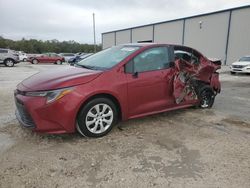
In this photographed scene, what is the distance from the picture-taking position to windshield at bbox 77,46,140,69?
434cm

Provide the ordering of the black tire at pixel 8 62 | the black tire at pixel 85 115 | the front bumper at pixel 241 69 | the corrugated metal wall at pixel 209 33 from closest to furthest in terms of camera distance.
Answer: the black tire at pixel 85 115, the front bumper at pixel 241 69, the black tire at pixel 8 62, the corrugated metal wall at pixel 209 33

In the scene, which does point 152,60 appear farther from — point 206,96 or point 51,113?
point 51,113

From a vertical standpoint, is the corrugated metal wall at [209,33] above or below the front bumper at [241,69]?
above

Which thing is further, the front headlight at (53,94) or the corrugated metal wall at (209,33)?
the corrugated metal wall at (209,33)

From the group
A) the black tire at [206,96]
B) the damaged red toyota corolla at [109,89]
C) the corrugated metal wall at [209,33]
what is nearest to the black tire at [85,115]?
the damaged red toyota corolla at [109,89]

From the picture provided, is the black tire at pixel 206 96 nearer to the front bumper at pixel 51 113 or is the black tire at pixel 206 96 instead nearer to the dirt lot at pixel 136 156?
the dirt lot at pixel 136 156

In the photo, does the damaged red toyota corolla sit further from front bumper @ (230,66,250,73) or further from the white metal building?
the white metal building

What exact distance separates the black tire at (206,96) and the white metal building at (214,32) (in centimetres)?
1845

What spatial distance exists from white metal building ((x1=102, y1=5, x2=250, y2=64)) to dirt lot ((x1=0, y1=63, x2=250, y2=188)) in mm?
19877

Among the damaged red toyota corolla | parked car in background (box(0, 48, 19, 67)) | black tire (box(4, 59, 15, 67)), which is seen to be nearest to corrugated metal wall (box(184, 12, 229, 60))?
parked car in background (box(0, 48, 19, 67))

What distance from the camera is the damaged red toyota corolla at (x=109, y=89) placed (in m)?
3.60

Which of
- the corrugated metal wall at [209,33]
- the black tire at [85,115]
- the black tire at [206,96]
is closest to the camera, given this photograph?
the black tire at [85,115]

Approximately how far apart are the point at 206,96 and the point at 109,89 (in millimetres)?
2945

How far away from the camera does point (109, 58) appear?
464 cm
